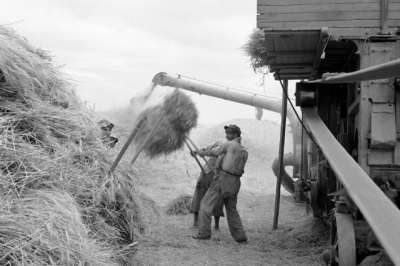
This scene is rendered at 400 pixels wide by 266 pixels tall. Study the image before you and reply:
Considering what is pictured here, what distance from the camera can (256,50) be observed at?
962 centimetres

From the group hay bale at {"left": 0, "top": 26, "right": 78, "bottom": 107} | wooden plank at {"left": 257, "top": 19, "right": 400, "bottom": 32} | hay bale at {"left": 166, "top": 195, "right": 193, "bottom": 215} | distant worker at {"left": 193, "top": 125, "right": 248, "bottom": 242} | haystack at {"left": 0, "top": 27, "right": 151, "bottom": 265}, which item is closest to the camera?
haystack at {"left": 0, "top": 27, "right": 151, "bottom": 265}

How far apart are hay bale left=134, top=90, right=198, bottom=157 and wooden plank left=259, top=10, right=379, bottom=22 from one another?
204 centimetres

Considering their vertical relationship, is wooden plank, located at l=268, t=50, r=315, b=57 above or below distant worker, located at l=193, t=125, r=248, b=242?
above

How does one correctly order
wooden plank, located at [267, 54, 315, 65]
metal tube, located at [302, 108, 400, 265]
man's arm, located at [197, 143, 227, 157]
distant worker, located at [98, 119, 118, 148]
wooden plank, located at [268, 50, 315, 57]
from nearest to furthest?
1. metal tube, located at [302, 108, 400, 265]
2. distant worker, located at [98, 119, 118, 148]
3. wooden plank, located at [268, 50, 315, 57]
4. wooden plank, located at [267, 54, 315, 65]
5. man's arm, located at [197, 143, 227, 157]

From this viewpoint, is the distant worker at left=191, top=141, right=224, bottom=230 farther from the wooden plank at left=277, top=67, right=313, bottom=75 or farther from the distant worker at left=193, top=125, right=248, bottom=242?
the wooden plank at left=277, top=67, right=313, bottom=75

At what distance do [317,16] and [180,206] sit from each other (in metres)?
5.78

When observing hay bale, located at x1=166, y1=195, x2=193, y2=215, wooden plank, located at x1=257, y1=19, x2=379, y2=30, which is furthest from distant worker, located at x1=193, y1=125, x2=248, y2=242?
hay bale, located at x1=166, y1=195, x2=193, y2=215

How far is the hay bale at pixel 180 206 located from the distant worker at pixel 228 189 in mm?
2567

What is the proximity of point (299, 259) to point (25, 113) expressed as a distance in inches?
166

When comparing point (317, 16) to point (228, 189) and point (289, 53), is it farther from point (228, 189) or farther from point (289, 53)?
point (228, 189)

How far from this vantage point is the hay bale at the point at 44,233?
3031 millimetres

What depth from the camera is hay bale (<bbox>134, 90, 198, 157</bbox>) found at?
8055mm

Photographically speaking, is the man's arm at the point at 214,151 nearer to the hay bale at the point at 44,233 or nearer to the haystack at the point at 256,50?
the haystack at the point at 256,50

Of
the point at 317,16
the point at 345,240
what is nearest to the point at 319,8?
the point at 317,16
